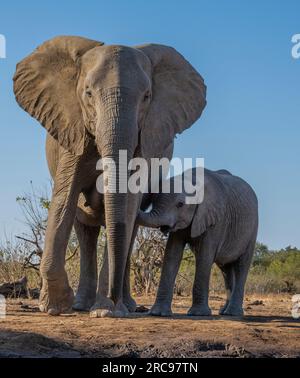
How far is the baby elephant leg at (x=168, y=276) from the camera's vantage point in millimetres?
8984

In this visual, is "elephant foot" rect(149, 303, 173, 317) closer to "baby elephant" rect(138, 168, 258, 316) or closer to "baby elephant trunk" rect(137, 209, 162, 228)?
"baby elephant" rect(138, 168, 258, 316)

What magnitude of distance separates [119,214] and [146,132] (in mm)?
974

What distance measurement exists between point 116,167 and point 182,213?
5.61ft

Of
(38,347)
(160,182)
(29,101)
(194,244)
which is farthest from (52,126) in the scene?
(38,347)

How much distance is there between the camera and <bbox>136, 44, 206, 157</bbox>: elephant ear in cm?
853

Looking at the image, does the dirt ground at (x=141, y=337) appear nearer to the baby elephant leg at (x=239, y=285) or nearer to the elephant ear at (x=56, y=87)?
the baby elephant leg at (x=239, y=285)

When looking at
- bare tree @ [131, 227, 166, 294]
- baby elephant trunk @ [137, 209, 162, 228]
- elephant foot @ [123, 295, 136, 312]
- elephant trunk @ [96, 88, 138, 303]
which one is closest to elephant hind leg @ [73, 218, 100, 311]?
elephant foot @ [123, 295, 136, 312]

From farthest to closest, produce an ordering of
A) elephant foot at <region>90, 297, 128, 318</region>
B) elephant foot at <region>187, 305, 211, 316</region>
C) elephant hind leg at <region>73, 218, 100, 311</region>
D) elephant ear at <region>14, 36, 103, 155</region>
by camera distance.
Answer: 1. elephant hind leg at <region>73, 218, 100, 311</region>
2. elephant foot at <region>187, 305, 211, 316</region>
3. elephant ear at <region>14, 36, 103, 155</region>
4. elephant foot at <region>90, 297, 128, 318</region>

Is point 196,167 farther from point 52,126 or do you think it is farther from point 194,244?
point 52,126

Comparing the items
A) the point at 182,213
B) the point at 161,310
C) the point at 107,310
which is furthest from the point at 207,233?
the point at 107,310

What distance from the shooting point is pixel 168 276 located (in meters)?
9.14

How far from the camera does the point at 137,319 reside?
26.3 ft

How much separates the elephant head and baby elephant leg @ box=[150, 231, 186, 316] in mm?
217

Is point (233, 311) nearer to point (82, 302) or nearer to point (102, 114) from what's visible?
point (82, 302)
